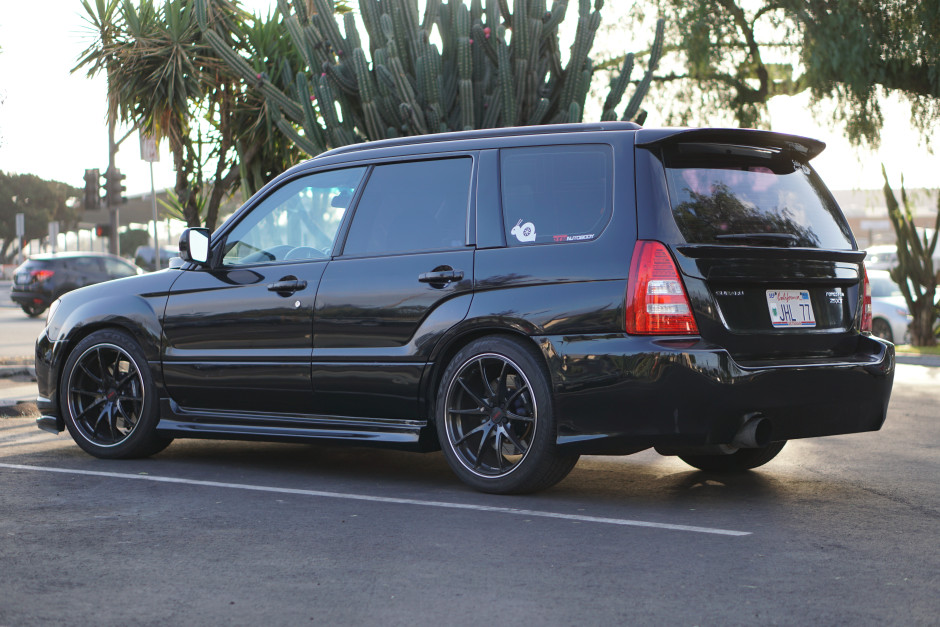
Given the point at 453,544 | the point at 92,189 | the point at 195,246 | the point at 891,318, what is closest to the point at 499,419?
the point at 453,544

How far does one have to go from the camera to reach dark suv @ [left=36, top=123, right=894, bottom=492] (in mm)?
5609

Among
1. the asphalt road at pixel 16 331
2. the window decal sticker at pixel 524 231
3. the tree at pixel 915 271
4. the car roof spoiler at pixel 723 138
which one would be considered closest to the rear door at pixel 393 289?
the window decal sticker at pixel 524 231

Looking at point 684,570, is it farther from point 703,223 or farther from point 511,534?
point 703,223

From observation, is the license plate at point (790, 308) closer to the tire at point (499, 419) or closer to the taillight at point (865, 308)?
the taillight at point (865, 308)

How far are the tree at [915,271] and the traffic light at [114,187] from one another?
14.2 m

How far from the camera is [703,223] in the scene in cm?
577

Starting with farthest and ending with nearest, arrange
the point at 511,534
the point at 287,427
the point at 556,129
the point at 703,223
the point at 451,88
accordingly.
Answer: the point at 451,88 → the point at 287,427 → the point at 556,129 → the point at 703,223 → the point at 511,534

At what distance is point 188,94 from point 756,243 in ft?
34.6

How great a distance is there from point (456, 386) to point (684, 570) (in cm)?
186

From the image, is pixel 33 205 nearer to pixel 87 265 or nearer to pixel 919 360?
pixel 87 265

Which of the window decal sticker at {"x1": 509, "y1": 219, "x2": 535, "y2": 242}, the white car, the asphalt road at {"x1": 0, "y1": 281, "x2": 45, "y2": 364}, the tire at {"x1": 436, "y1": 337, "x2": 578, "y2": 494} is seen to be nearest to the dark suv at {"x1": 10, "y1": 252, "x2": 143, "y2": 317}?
the asphalt road at {"x1": 0, "y1": 281, "x2": 45, "y2": 364}

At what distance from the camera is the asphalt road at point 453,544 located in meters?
4.08

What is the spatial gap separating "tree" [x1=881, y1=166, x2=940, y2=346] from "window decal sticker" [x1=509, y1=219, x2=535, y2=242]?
14643mm

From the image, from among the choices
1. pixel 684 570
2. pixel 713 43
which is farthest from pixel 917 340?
pixel 684 570
